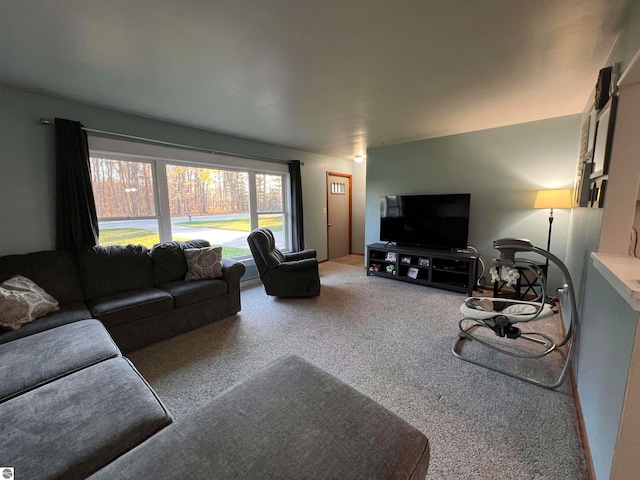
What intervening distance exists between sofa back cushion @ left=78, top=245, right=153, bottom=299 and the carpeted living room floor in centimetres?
77

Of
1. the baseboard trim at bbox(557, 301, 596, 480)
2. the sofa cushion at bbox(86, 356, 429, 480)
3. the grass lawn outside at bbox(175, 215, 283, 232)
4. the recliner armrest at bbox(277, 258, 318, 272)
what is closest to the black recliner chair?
the recliner armrest at bbox(277, 258, 318, 272)

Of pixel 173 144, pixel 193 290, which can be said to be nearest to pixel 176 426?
pixel 193 290

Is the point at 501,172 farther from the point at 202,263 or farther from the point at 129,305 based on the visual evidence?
the point at 129,305

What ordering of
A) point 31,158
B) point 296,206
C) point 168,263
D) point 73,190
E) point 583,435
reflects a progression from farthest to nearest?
point 296,206
point 168,263
point 73,190
point 31,158
point 583,435

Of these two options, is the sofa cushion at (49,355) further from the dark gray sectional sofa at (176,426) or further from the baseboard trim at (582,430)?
the baseboard trim at (582,430)

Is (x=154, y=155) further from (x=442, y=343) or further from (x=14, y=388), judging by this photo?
(x=442, y=343)

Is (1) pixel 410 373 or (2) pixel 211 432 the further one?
(1) pixel 410 373

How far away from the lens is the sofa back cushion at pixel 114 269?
2576 millimetres

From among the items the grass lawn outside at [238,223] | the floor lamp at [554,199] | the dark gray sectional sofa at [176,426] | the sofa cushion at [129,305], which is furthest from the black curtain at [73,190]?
the floor lamp at [554,199]

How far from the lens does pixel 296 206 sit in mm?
4863

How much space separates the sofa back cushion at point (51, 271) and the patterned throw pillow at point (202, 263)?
0.97m

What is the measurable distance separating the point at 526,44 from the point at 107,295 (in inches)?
159

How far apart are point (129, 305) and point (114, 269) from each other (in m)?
0.62

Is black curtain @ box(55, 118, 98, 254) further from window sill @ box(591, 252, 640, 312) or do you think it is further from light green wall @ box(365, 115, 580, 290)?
light green wall @ box(365, 115, 580, 290)
